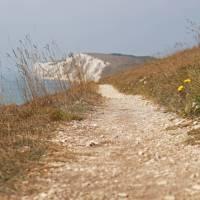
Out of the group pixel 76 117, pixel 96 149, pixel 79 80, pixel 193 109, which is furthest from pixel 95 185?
pixel 79 80

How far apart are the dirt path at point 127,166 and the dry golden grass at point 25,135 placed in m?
0.35

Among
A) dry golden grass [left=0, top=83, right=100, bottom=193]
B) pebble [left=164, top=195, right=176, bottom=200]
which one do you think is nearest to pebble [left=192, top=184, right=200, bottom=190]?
pebble [left=164, top=195, right=176, bottom=200]

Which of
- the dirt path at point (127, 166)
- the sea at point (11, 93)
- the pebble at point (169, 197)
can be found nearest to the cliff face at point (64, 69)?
the sea at point (11, 93)

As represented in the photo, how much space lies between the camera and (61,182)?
15.7 ft

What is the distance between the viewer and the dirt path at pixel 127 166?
4.32 meters

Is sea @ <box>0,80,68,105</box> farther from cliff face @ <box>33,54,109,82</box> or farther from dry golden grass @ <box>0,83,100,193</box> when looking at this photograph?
cliff face @ <box>33,54,109,82</box>

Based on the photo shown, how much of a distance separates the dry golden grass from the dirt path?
13.8 inches

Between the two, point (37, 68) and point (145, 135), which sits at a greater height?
point (37, 68)

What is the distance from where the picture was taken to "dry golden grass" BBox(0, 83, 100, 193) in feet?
16.9

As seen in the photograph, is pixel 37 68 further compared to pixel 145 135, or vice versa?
pixel 37 68

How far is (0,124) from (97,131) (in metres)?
1.94

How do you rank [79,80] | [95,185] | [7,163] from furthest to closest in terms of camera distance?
[79,80] → [7,163] → [95,185]

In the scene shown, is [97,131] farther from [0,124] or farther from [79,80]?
[79,80]

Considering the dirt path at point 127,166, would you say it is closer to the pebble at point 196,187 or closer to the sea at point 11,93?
the pebble at point 196,187
